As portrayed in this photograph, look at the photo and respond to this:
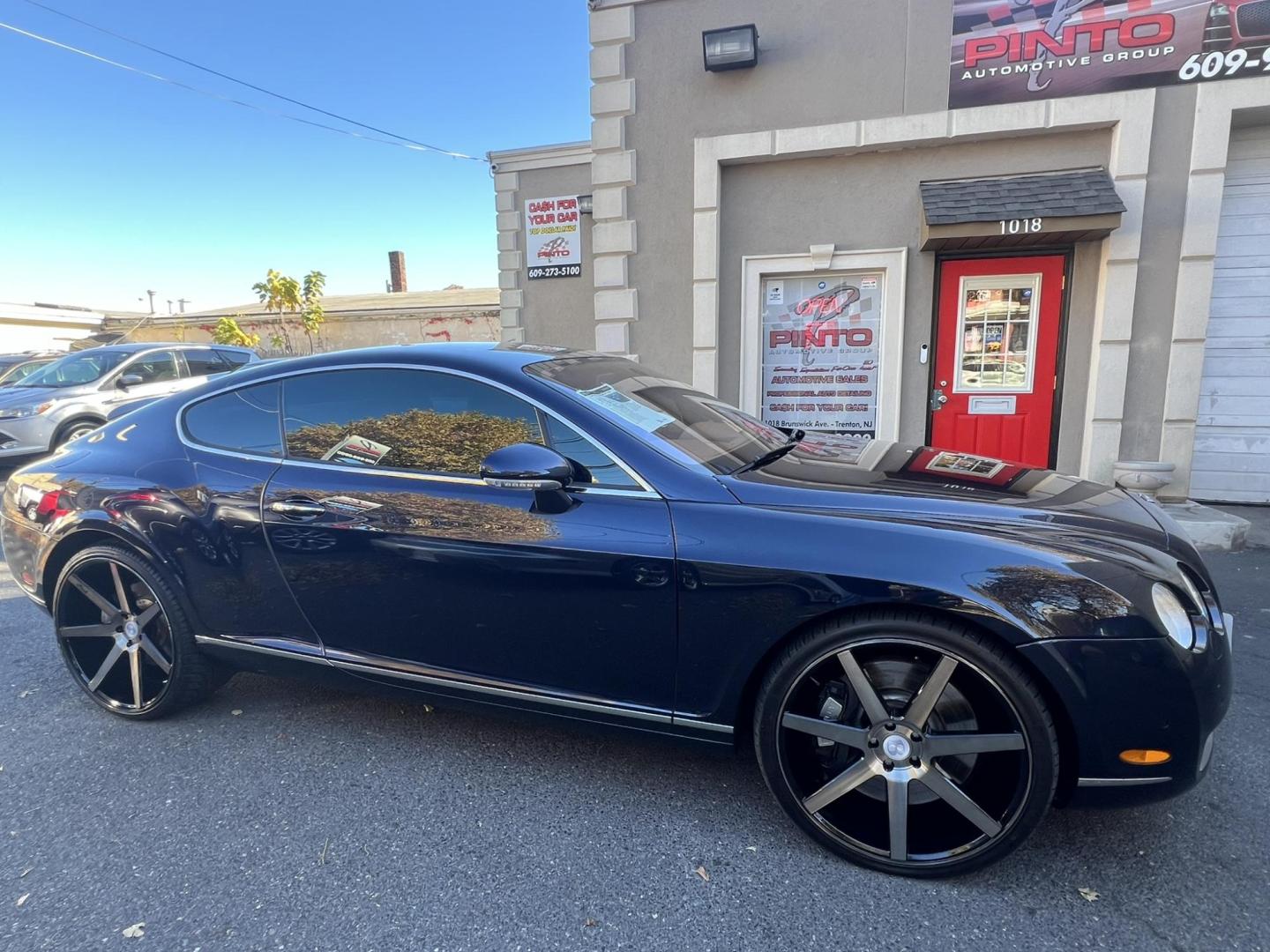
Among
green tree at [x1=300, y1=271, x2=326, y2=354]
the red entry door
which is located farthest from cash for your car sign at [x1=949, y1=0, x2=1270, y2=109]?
green tree at [x1=300, y1=271, x2=326, y2=354]

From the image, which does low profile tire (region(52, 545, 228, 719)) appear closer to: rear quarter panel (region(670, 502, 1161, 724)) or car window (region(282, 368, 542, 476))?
car window (region(282, 368, 542, 476))

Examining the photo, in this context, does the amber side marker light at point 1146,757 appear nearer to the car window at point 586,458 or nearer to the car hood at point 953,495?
the car hood at point 953,495

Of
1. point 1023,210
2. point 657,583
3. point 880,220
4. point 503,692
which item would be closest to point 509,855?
point 503,692

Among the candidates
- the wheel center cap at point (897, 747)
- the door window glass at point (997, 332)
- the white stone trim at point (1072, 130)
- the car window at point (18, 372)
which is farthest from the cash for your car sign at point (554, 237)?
the car window at point (18, 372)

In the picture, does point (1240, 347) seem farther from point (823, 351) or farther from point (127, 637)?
point (127, 637)

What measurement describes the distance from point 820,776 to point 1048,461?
17.7 feet

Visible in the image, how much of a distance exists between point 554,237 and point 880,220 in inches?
154

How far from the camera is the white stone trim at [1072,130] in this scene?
221 inches

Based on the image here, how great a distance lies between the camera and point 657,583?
210 cm

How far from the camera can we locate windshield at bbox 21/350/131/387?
8.79m

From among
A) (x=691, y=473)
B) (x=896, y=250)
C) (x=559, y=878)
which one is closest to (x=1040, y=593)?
(x=691, y=473)

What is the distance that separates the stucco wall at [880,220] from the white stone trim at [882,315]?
0.07 metres

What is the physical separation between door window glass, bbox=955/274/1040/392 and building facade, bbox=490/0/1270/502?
0.02 meters

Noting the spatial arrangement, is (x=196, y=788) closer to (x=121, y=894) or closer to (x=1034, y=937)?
(x=121, y=894)
